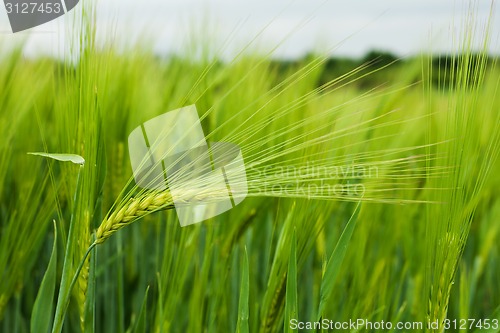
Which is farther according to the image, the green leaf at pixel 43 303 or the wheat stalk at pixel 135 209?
the green leaf at pixel 43 303

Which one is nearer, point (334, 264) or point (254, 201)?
point (334, 264)

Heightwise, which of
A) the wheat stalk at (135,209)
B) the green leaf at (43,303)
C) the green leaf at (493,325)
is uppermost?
the wheat stalk at (135,209)

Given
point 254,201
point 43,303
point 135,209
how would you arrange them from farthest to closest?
point 254,201
point 43,303
point 135,209

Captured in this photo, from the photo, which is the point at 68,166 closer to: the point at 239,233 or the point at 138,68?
the point at 239,233

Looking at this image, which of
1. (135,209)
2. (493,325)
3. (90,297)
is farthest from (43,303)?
(493,325)

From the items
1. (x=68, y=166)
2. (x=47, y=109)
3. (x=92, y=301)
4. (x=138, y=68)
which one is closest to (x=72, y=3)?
(x=68, y=166)

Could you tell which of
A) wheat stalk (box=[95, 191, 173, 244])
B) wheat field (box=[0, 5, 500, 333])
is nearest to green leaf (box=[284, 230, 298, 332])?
wheat field (box=[0, 5, 500, 333])

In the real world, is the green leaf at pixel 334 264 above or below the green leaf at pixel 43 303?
above

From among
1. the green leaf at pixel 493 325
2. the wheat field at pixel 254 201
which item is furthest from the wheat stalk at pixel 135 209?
the green leaf at pixel 493 325

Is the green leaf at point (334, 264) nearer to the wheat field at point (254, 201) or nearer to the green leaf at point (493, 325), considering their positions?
the wheat field at point (254, 201)

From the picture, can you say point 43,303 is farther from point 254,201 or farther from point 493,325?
point 493,325

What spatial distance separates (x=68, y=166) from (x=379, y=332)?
0.36 metres

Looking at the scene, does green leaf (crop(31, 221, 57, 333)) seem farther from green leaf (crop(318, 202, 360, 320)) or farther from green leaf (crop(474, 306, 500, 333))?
green leaf (crop(474, 306, 500, 333))

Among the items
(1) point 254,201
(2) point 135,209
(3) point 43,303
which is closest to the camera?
(2) point 135,209
